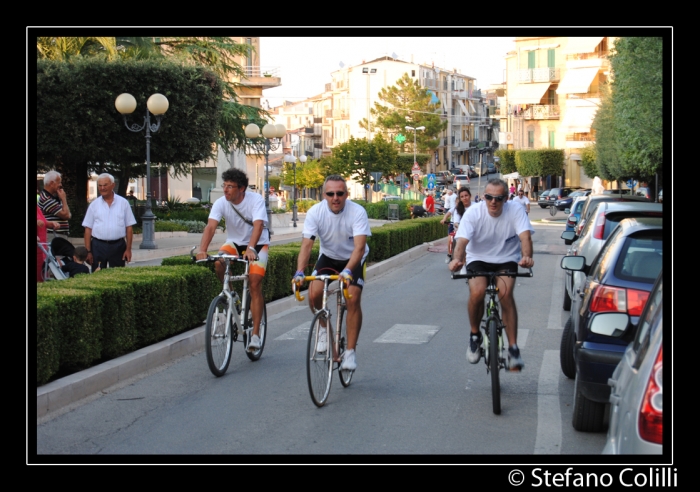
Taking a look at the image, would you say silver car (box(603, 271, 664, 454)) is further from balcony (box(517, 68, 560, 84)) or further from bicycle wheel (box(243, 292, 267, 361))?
balcony (box(517, 68, 560, 84))

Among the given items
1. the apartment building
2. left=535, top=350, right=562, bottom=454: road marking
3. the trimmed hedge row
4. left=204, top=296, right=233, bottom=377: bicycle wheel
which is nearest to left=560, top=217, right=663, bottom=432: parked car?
left=535, top=350, right=562, bottom=454: road marking

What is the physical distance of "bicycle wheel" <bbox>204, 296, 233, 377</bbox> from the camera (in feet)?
Answer: 27.7

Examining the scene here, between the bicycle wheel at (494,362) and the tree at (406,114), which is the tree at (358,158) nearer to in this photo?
the tree at (406,114)

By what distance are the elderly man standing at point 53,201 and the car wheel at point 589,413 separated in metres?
8.22

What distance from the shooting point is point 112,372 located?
8320mm

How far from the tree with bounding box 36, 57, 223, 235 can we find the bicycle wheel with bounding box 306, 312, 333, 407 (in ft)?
69.9

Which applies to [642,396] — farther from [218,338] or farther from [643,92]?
[643,92]

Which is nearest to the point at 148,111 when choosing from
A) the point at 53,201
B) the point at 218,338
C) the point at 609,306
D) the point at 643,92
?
the point at 53,201

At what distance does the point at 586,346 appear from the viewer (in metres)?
6.41

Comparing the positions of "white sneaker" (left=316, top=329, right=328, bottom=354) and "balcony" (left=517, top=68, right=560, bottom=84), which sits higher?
"balcony" (left=517, top=68, right=560, bottom=84)

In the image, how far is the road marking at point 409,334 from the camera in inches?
432

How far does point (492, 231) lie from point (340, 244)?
130 cm
